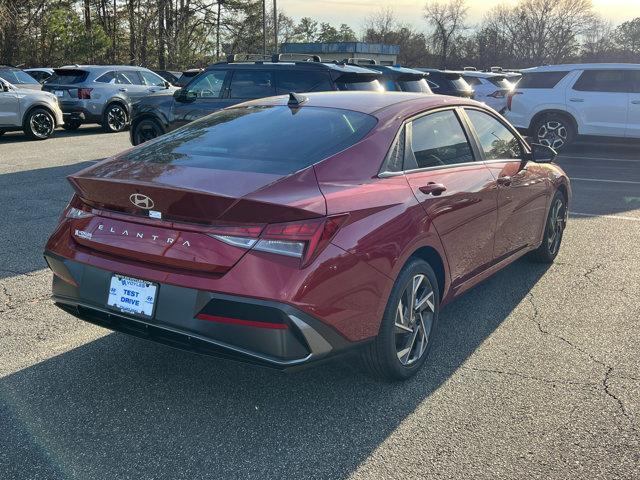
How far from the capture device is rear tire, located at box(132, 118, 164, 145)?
10.8 metres

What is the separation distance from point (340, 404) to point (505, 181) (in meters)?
2.18

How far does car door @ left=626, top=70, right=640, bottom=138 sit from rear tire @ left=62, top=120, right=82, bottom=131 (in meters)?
13.1

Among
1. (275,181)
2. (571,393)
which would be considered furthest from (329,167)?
(571,393)

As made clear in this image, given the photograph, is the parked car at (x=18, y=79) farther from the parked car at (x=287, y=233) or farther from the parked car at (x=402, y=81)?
the parked car at (x=287, y=233)

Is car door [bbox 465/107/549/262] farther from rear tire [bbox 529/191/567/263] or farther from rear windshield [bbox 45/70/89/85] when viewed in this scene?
rear windshield [bbox 45/70/89/85]

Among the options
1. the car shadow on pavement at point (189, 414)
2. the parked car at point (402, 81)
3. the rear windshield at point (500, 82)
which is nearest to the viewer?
the car shadow on pavement at point (189, 414)

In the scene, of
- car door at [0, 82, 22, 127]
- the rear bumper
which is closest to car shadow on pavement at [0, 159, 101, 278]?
the rear bumper

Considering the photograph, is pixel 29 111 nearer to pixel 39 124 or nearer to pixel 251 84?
pixel 39 124

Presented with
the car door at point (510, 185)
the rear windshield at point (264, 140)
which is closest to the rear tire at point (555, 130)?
the car door at point (510, 185)

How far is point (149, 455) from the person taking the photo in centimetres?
278

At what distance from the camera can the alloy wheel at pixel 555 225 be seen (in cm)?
562

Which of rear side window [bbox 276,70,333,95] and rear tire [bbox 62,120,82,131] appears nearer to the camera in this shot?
rear side window [bbox 276,70,333,95]

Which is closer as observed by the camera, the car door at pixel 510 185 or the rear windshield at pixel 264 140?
the rear windshield at pixel 264 140

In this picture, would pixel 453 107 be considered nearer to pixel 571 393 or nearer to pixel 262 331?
pixel 571 393
